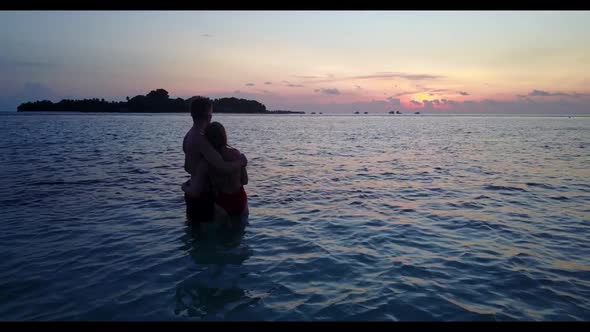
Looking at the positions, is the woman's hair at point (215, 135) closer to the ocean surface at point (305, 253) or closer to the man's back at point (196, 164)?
the man's back at point (196, 164)

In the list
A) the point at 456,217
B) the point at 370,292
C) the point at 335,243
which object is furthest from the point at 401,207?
the point at 370,292

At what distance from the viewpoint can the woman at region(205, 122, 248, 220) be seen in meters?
8.29

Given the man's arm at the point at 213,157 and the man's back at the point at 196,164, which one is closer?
the man's arm at the point at 213,157

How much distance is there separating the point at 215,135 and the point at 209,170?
2.91ft

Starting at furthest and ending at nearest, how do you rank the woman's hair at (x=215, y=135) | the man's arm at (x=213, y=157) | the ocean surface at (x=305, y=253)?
1. the woman's hair at (x=215, y=135)
2. the man's arm at (x=213, y=157)
3. the ocean surface at (x=305, y=253)

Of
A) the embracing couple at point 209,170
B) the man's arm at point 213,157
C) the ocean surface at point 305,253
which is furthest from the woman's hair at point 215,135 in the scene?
the ocean surface at point 305,253

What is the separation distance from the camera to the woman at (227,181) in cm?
829

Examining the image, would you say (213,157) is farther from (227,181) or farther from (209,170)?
(227,181)

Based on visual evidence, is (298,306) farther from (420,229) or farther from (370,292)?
(420,229)

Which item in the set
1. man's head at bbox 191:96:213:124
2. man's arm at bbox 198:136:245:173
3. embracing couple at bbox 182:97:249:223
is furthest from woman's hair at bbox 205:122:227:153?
man's head at bbox 191:96:213:124

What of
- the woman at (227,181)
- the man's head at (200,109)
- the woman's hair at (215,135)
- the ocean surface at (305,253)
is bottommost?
the ocean surface at (305,253)

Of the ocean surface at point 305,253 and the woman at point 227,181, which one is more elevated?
the woman at point 227,181

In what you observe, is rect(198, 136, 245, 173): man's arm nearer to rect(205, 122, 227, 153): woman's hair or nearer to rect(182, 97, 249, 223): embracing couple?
rect(182, 97, 249, 223): embracing couple

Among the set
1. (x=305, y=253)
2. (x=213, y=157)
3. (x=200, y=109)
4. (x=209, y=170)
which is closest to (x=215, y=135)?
(x=213, y=157)
